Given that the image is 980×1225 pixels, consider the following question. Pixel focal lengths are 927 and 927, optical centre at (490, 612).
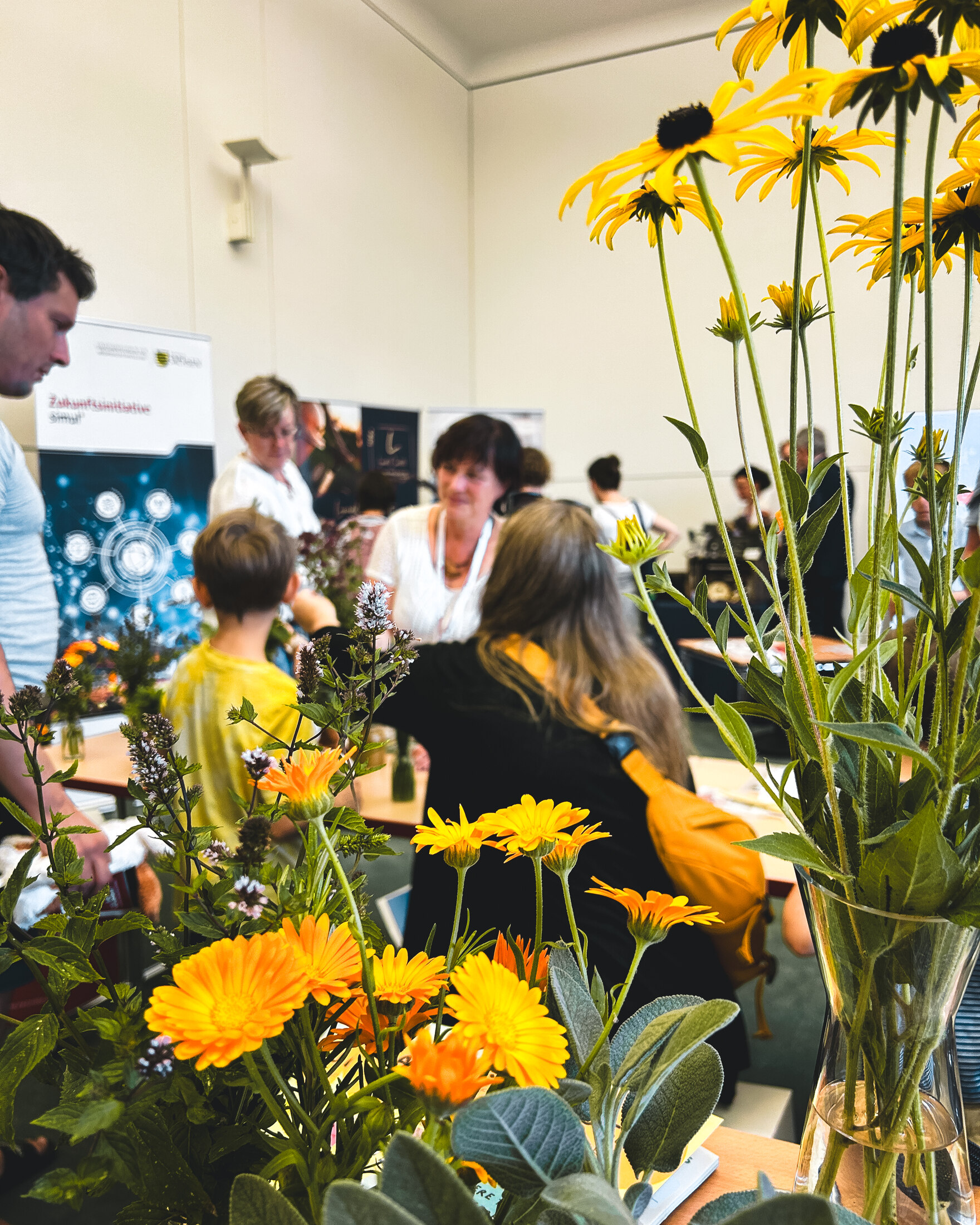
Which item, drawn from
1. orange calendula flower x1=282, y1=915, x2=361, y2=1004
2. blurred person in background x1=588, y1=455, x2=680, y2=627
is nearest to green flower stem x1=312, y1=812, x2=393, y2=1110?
orange calendula flower x1=282, y1=915, x2=361, y2=1004

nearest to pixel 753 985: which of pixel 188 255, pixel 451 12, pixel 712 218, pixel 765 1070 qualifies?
pixel 765 1070

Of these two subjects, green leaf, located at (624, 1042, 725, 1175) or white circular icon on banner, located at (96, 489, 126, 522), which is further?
white circular icon on banner, located at (96, 489, 126, 522)

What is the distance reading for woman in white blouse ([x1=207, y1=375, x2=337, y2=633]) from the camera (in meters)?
3.77

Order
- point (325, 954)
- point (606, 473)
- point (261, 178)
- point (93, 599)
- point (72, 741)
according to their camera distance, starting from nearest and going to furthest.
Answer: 1. point (325, 954)
2. point (72, 741)
3. point (93, 599)
4. point (261, 178)
5. point (606, 473)

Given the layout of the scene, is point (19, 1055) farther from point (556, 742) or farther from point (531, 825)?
point (556, 742)

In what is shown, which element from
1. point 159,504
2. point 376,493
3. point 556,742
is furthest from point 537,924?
point 376,493

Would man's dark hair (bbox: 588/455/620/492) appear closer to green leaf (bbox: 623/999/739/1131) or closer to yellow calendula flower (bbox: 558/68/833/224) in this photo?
yellow calendula flower (bbox: 558/68/833/224)

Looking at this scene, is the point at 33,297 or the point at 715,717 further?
the point at 33,297

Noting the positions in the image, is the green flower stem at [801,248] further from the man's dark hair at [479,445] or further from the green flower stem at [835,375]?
the man's dark hair at [479,445]

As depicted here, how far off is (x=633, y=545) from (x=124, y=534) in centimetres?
399

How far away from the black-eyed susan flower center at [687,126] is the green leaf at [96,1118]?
48cm

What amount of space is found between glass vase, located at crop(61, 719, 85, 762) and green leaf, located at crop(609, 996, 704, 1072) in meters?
2.16

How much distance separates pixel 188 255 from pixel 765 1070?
174 inches

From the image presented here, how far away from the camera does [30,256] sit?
2199mm
